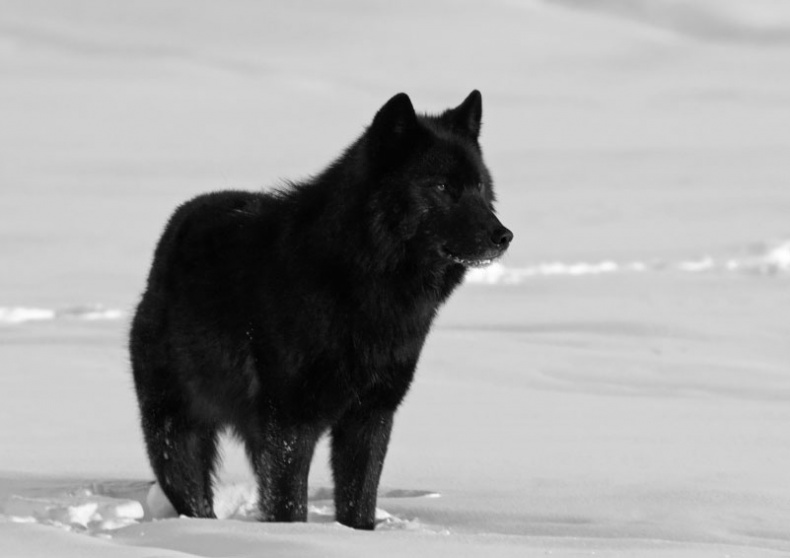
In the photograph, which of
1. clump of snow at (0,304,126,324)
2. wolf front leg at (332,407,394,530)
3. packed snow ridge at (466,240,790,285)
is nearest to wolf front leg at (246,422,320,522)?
wolf front leg at (332,407,394,530)

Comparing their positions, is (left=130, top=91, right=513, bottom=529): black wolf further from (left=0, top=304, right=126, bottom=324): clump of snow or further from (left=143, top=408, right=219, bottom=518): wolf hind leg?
(left=0, top=304, right=126, bottom=324): clump of snow

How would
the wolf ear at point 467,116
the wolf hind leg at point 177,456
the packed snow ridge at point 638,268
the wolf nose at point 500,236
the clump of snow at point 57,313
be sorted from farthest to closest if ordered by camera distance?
the packed snow ridge at point 638,268, the clump of snow at point 57,313, the wolf hind leg at point 177,456, the wolf ear at point 467,116, the wolf nose at point 500,236

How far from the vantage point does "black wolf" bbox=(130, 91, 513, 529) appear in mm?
3977

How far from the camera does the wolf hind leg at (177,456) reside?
14.9 feet

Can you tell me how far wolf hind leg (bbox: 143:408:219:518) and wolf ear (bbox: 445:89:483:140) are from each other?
1401mm

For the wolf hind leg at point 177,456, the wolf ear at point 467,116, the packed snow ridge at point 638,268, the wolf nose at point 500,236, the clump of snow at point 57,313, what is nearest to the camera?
the wolf nose at point 500,236

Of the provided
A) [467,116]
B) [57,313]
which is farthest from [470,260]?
[57,313]

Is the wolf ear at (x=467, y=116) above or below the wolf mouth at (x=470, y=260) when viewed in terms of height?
above

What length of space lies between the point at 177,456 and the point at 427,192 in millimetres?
1384

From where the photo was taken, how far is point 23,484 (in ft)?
15.8

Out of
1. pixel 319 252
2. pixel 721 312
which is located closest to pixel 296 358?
pixel 319 252

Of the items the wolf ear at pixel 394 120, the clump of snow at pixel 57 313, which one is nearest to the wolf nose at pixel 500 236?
the wolf ear at pixel 394 120

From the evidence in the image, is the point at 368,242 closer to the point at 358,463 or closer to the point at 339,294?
the point at 339,294

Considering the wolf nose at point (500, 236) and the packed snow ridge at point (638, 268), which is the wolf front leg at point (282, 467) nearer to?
the wolf nose at point (500, 236)
